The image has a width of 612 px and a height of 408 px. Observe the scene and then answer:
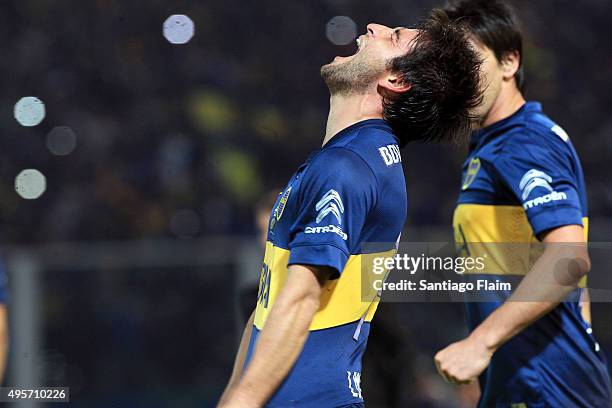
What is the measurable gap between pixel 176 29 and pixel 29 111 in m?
1.53

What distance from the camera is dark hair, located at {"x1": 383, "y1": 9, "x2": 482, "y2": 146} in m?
2.86

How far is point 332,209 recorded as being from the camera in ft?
8.07

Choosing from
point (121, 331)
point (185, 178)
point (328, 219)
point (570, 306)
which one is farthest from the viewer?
point (185, 178)

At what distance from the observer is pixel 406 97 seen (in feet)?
9.39

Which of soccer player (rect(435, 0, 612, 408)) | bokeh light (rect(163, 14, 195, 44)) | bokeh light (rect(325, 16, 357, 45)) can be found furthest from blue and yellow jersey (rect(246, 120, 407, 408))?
bokeh light (rect(163, 14, 195, 44))

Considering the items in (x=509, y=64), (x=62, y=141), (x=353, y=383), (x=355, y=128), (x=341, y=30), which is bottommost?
(x=353, y=383)

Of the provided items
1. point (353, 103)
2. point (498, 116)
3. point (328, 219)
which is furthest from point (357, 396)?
point (498, 116)

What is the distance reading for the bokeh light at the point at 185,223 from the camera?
758 centimetres

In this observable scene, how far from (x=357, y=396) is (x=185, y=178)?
17.3 feet

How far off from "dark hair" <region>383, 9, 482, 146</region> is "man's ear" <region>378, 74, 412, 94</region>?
0.04 feet

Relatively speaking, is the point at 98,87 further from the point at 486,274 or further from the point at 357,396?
the point at 357,396

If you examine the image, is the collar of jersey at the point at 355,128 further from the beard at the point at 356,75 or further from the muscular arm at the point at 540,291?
the muscular arm at the point at 540,291

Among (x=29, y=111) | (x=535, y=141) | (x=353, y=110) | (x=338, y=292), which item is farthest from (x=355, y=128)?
(x=29, y=111)

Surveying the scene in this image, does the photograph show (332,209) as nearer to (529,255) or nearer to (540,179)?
(540,179)
